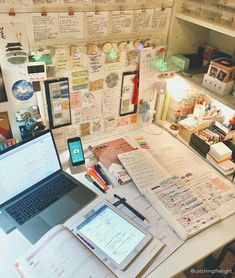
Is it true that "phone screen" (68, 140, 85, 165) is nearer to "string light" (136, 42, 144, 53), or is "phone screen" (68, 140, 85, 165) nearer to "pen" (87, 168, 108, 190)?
"pen" (87, 168, 108, 190)

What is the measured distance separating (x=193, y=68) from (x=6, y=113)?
1013 mm

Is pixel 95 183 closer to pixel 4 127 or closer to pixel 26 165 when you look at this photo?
pixel 26 165

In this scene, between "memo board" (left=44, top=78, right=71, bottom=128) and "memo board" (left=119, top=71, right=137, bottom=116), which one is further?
"memo board" (left=119, top=71, right=137, bottom=116)

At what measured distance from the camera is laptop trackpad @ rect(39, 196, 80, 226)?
1.08 metres

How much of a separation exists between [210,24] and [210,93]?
32 cm

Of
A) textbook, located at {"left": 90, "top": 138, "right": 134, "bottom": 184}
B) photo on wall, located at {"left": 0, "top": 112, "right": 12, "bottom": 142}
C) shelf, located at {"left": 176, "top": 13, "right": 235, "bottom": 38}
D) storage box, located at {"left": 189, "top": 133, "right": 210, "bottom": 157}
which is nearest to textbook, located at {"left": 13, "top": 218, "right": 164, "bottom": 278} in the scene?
textbook, located at {"left": 90, "top": 138, "right": 134, "bottom": 184}

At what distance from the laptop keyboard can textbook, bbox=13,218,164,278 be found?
18 centimetres

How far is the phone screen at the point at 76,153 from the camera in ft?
4.34

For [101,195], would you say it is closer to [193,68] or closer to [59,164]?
[59,164]

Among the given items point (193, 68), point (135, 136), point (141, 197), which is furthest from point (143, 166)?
point (193, 68)

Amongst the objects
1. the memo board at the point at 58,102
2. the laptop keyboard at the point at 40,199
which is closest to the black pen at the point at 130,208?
the laptop keyboard at the point at 40,199

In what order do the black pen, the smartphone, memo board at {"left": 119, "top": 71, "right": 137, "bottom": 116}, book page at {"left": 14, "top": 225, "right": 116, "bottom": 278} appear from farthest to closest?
1. memo board at {"left": 119, "top": 71, "right": 137, "bottom": 116}
2. the smartphone
3. the black pen
4. book page at {"left": 14, "top": 225, "right": 116, "bottom": 278}

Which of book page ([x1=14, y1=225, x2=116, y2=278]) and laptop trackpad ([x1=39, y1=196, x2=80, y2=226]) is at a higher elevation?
book page ([x1=14, y1=225, x2=116, y2=278])

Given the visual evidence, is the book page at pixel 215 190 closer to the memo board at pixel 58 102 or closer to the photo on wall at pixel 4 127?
the memo board at pixel 58 102
